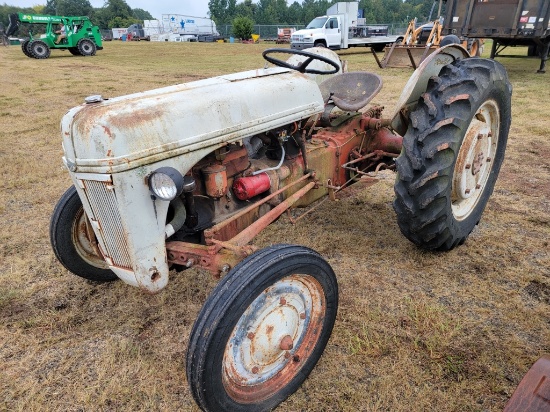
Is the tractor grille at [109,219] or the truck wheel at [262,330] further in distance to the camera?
the tractor grille at [109,219]

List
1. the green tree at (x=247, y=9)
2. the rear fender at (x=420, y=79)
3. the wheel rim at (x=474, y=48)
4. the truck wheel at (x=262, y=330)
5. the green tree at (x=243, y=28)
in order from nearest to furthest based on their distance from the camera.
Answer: the truck wheel at (x=262, y=330)
the rear fender at (x=420, y=79)
the wheel rim at (x=474, y=48)
the green tree at (x=243, y=28)
the green tree at (x=247, y=9)

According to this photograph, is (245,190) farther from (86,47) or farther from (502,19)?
(86,47)

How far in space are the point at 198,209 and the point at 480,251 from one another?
2.11m

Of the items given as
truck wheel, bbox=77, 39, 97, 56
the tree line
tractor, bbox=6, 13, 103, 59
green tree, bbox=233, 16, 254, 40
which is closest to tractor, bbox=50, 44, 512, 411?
tractor, bbox=6, 13, 103, 59

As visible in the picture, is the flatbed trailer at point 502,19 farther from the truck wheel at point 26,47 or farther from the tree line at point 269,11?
the tree line at point 269,11

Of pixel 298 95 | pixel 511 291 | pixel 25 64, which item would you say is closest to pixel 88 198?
pixel 298 95

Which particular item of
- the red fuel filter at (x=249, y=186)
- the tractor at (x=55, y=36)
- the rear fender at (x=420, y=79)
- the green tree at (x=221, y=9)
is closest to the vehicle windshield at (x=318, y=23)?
the tractor at (x=55, y=36)

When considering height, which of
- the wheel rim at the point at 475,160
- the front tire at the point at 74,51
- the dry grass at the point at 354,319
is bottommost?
the front tire at the point at 74,51

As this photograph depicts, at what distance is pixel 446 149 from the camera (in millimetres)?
2457

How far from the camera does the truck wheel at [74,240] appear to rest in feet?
8.09

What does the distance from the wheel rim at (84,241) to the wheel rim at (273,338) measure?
3.94 feet

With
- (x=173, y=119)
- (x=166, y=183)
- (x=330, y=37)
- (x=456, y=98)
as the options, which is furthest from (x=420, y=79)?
(x=330, y=37)

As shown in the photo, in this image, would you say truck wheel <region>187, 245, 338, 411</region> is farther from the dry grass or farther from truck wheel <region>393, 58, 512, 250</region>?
truck wheel <region>393, 58, 512, 250</region>

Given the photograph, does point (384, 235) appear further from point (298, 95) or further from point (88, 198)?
point (88, 198)
